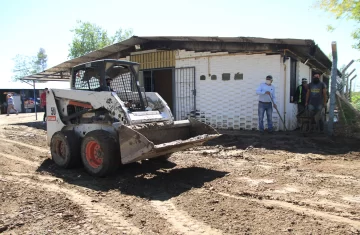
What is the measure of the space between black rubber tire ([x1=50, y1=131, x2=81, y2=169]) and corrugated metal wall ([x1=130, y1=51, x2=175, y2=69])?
6857 millimetres

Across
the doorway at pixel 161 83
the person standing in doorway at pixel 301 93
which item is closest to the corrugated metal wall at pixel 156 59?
the doorway at pixel 161 83

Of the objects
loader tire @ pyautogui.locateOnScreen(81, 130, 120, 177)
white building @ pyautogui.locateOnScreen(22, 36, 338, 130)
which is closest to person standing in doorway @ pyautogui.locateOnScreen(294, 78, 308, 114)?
white building @ pyautogui.locateOnScreen(22, 36, 338, 130)

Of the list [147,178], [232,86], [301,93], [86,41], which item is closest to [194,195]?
[147,178]

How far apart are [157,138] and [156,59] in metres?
7.50

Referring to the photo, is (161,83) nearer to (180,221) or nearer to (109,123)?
(109,123)

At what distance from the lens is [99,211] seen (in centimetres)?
400

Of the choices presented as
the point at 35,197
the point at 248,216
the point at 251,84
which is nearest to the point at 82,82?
the point at 35,197

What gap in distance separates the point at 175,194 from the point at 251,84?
22.4 ft

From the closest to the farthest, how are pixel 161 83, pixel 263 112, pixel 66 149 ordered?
A: pixel 66 149, pixel 263 112, pixel 161 83

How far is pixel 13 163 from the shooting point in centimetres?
679

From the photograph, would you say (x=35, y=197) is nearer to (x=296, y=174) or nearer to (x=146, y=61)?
(x=296, y=174)

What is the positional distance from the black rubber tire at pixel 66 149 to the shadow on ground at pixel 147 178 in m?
0.15

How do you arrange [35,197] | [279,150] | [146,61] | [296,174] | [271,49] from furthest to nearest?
[146,61], [271,49], [279,150], [296,174], [35,197]

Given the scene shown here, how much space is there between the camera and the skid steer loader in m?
5.47
